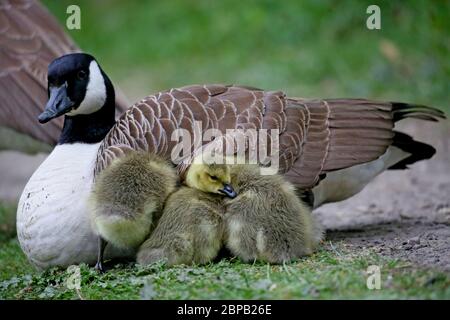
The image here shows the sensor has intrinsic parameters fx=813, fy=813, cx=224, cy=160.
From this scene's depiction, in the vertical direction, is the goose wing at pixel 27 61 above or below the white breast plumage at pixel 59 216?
above

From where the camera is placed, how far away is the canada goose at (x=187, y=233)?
414cm

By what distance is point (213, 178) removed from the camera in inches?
164

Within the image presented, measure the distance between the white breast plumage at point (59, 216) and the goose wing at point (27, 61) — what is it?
1.26 metres

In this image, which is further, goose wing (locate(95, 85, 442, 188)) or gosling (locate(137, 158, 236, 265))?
goose wing (locate(95, 85, 442, 188))

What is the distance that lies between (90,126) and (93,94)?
21cm

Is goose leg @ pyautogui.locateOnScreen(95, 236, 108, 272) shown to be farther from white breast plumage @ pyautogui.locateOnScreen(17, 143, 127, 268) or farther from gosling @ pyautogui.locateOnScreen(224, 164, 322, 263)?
gosling @ pyautogui.locateOnScreen(224, 164, 322, 263)

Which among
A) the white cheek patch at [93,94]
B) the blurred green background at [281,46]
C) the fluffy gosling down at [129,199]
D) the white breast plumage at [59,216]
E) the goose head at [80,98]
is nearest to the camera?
the fluffy gosling down at [129,199]

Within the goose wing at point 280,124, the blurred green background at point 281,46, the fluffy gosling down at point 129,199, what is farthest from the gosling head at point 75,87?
the blurred green background at point 281,46

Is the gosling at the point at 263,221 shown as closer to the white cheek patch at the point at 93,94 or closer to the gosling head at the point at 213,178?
the gosling head at the point at 213,178

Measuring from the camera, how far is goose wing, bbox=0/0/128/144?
5953 millimetres

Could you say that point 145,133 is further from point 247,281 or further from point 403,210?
point 403,210

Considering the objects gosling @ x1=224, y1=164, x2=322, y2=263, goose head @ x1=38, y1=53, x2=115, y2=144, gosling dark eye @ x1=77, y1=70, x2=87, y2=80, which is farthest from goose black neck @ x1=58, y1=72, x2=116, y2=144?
gosling @ x1=224, y1=164, x2=322, y2=263
